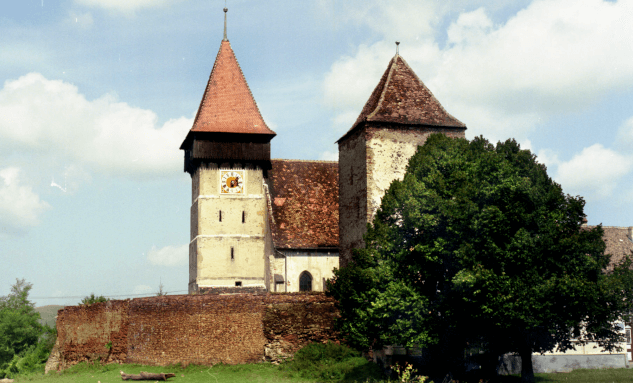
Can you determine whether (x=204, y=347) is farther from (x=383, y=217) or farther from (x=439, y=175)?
(x=439, y=175)

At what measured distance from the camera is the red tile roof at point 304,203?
3744 cm

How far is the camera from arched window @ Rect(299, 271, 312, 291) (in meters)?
36.8

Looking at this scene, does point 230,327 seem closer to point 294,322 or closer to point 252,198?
point 294,322

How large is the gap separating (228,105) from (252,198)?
6.18m

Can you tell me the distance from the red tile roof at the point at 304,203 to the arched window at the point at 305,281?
5.14ft

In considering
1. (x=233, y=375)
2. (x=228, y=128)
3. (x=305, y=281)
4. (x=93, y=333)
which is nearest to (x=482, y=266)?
(x=233, y=375)

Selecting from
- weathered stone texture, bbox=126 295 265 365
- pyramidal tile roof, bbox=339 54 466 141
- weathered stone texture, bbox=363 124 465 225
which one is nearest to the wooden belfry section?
pyramidal tile roof, bbox=339 54 466 141

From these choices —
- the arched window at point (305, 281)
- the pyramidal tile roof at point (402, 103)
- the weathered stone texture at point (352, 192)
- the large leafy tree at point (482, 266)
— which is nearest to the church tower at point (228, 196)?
the arched window at point (305, 281)

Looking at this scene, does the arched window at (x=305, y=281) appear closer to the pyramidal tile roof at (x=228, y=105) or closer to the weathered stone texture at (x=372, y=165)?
the weathered stone texture at (x=372, y=165)

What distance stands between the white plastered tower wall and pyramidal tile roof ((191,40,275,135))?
2394mm

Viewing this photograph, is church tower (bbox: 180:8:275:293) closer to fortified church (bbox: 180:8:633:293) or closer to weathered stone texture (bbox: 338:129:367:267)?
fortified church (bbox: 180:8:633:293)

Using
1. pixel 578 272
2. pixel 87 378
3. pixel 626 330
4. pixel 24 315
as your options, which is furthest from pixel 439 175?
pixel 24 315

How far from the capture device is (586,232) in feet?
73.5

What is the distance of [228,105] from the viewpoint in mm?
41625
